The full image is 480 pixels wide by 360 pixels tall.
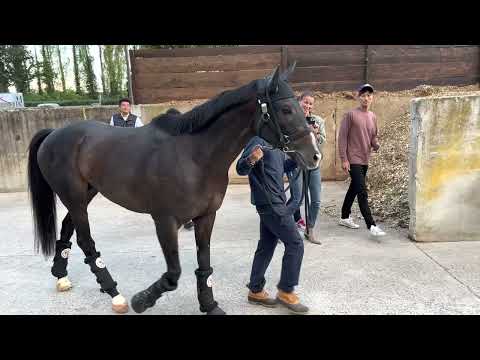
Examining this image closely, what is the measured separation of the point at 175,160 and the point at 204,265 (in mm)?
856

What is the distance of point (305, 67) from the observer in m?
7.44

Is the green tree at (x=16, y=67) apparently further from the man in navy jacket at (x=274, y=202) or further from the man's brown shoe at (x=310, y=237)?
the man in navy jacket at (x=274, y=202)

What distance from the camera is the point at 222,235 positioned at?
4.68 meters

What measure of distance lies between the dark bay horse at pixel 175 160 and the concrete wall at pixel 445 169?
238 cm

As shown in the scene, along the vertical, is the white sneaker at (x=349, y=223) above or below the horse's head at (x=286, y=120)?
below

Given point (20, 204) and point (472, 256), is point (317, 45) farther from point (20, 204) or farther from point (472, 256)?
point (20, 204)

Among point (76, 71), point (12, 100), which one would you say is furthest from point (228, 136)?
point (76, 71)

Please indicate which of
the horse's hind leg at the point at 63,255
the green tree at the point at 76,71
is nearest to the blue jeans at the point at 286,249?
the horse's hind leg at the point at 63,255

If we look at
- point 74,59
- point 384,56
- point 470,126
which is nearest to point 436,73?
point 384,56

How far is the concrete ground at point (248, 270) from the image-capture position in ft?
9.62

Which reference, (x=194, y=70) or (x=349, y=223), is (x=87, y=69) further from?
(x=349, y=223)

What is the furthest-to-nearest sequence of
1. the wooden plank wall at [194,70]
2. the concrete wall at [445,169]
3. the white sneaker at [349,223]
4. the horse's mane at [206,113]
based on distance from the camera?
1. the wooden plank wall at [194,70]
2. the white sneaker at [349,223]
3. the concrete wall at [445,169]
4. the horse's mane at [206,113]
